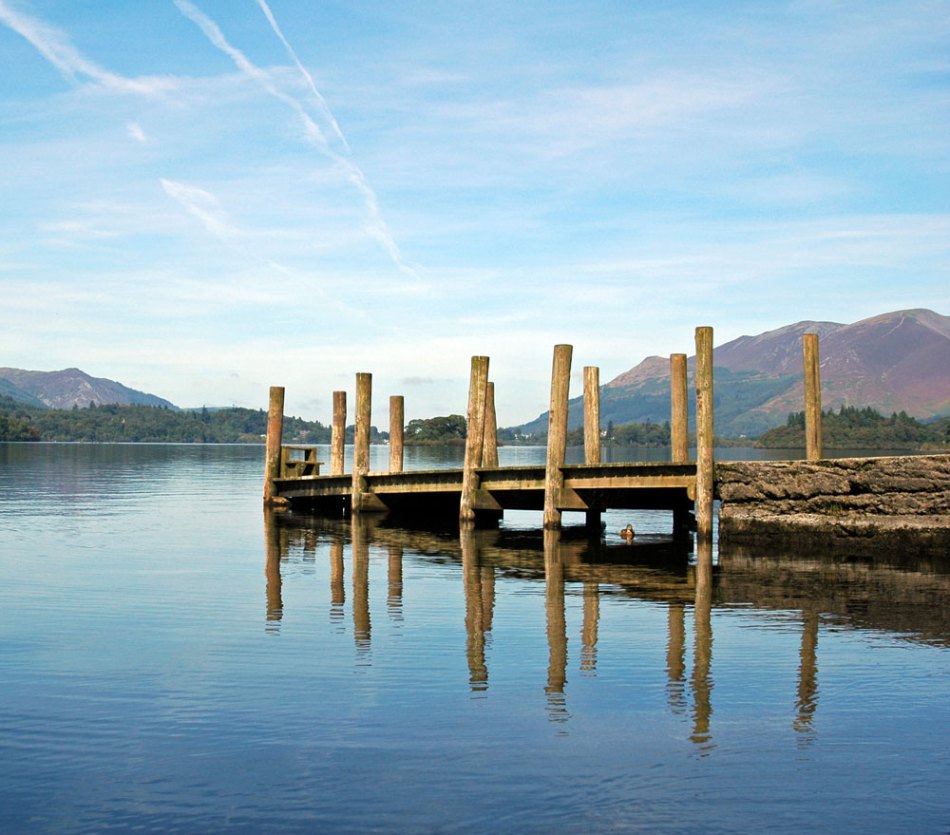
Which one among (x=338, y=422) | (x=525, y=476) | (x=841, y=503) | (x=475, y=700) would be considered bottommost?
(x=475, y=700)

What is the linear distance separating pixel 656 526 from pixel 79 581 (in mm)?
20192

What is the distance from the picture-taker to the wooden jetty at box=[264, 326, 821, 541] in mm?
25969

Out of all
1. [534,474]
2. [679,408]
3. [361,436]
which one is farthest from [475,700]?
[361,436]

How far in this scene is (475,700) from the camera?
1091cm

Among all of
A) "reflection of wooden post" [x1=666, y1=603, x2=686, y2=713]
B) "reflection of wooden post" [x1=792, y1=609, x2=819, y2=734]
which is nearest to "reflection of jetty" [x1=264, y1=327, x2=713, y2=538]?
"reflection of wooden post" [x1=666, y1=603, x2=686, y2=713]

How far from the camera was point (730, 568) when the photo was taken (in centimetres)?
2219

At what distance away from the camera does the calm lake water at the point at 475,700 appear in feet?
26.6

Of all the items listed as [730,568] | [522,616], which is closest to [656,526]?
[730,568]

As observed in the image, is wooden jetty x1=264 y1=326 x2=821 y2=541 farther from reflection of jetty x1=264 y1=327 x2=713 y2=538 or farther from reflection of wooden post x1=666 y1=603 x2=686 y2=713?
reflection of wooden post x1=666 y1=603 x2=686 y2=713

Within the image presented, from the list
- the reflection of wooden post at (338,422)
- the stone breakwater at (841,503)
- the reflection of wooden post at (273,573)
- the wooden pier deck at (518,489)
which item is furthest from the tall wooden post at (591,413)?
the reflection of wooden post at (338,422)

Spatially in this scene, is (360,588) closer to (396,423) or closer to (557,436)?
(557,436)

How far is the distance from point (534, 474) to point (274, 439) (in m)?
11.9

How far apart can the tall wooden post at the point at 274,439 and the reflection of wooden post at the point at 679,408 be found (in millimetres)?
13404

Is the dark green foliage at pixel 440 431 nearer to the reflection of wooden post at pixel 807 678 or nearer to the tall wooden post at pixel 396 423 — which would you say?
the tall wooden post at pixel 396 423
